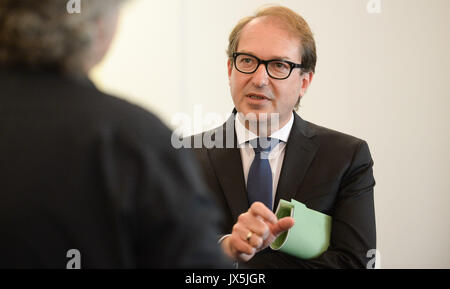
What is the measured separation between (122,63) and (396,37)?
65.8 inches

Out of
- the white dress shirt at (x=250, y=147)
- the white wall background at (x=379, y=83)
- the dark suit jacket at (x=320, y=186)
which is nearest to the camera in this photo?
the dark suit jacket at (x=320, y=186)

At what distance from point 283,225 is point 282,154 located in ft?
1.74

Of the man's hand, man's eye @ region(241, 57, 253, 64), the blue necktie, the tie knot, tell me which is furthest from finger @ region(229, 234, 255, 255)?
man's eye @ region(241, 57, 253, 64)

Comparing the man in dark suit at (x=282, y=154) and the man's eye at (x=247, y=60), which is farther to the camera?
the man's eye at (x=247, y=60)

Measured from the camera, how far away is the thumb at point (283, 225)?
135cm

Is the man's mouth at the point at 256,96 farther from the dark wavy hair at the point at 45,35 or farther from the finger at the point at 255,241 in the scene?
the dark wavy hair at the point at 45,35

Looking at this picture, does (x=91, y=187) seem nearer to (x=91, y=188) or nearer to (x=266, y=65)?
(x=91, y=188)

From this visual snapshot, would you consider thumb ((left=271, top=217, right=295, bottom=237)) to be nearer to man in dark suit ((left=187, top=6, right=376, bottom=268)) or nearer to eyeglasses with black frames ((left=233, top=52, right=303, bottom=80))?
man in dark suit ((left=187, top=6, right=376, bottom=268))

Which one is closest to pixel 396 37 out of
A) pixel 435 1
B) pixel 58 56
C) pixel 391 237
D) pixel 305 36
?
pixel 435 1

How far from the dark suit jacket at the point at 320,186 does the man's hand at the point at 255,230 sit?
0.78 feet

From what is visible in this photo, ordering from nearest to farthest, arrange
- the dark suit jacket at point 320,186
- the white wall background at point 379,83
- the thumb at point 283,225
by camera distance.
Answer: the thumb at point 283,225 → the dark suit jacket at point 320,186 → the white wall background at point 379,83

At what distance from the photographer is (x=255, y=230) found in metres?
1.37

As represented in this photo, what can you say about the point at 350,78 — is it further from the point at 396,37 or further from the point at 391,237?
the point at 391,237

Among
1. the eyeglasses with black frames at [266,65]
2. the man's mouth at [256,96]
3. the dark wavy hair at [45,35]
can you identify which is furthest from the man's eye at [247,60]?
the dark wavy hair at [45,35]
